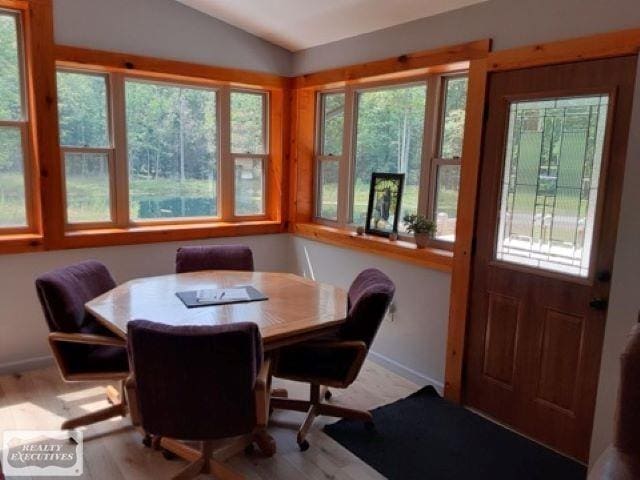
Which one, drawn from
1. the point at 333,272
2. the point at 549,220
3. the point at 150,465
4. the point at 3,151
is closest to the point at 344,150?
the point at 333,272

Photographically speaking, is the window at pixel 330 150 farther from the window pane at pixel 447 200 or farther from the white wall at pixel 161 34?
the window pane at pixel 447 200

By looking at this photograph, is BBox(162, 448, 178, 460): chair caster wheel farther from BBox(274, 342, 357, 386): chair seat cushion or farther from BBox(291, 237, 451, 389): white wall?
BBox(291, 237, 451, 389): white wall

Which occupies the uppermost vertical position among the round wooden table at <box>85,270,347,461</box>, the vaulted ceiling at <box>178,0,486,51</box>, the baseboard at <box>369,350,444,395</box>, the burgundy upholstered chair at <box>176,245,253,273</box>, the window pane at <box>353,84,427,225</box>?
the vaulted ceiling at <box>178,0,486,51</box>

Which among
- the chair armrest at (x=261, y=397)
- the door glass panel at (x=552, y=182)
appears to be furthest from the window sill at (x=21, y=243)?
the door glass panel at (x=552, y=182)

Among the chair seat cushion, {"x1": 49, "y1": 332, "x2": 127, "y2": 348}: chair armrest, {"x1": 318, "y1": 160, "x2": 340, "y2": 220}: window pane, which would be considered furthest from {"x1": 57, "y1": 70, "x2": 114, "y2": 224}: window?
the chair seat cushion

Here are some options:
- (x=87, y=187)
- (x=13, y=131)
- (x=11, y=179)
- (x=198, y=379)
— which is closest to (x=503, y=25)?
(x=198, y=379)

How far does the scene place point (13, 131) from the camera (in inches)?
127

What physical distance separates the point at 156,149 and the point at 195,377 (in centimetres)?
249

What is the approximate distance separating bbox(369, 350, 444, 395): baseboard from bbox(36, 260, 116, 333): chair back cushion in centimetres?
200

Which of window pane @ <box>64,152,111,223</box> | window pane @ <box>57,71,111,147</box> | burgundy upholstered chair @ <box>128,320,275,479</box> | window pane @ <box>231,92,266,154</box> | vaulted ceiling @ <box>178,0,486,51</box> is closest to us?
burgundy upholstered chair @ <box>128,320,275,479</box>

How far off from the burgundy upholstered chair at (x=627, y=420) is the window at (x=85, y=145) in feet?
11.4

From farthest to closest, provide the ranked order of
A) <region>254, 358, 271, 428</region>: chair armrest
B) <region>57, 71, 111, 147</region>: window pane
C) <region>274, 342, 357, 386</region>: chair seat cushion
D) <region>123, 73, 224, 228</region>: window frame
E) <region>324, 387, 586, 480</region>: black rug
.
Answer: <region>123, 73, 224, 228</region>: window frame, <region>57, 71, 111, 147</region>: window pane, <region>274, 342, 357, 386</region>: chair seat cushion, <region>324, 387, 586, 480</region>: black rug, <region>254, 358, 271, 428</region>: chair armrest

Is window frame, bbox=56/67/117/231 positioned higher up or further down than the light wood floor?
higher up

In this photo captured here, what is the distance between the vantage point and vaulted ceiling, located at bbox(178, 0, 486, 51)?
10.1 ft
